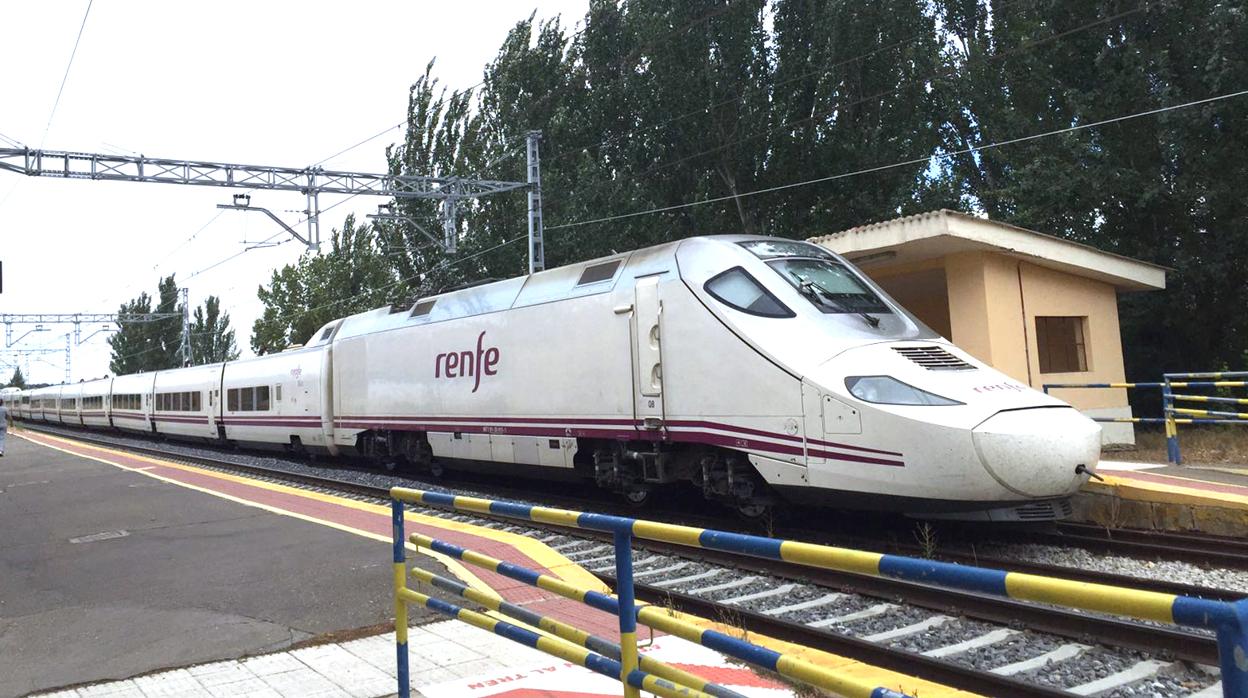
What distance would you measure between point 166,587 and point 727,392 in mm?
4905

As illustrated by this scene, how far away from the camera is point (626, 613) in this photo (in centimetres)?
297

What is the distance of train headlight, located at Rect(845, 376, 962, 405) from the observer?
264 inches

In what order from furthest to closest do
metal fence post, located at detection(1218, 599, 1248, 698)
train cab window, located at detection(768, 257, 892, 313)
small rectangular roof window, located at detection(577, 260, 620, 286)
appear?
1. small rectangular roof window, located at detection(577, 260, 620, 286)
2. train cab window, located at detection(768, 257, 892, 313)
3. metal fence post, located at detection(1218, 599, 1248, 698)

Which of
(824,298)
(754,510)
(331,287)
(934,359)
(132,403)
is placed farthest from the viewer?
(331,287)

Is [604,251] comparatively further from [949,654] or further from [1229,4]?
[949,654]

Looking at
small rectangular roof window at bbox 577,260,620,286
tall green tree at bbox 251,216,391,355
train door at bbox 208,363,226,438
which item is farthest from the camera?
tall green tree at bbox 251,216,391,355

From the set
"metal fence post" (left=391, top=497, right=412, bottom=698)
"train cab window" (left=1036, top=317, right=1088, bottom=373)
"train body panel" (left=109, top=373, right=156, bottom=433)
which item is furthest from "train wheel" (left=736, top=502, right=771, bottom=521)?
"train body panel" (left=109, top=373, right=156, bottom=433)

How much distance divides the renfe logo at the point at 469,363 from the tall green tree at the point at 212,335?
64.1 m

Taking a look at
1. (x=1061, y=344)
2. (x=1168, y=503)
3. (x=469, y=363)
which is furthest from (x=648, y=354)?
(x=1061, y=344)

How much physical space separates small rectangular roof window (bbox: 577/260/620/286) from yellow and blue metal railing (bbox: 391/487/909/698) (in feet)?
18.9

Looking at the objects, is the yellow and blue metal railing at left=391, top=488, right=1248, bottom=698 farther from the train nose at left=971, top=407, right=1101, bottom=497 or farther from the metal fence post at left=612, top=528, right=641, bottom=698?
the train nose at left=971, top=407, right=1101, bottom=497

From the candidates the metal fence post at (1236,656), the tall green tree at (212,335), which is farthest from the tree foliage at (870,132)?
the tall green tree at (212,335)

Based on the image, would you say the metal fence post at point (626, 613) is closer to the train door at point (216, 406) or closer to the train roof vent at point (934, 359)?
the train roof vent at point (934, 359)

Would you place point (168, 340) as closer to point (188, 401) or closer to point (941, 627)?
point (188, 401)
